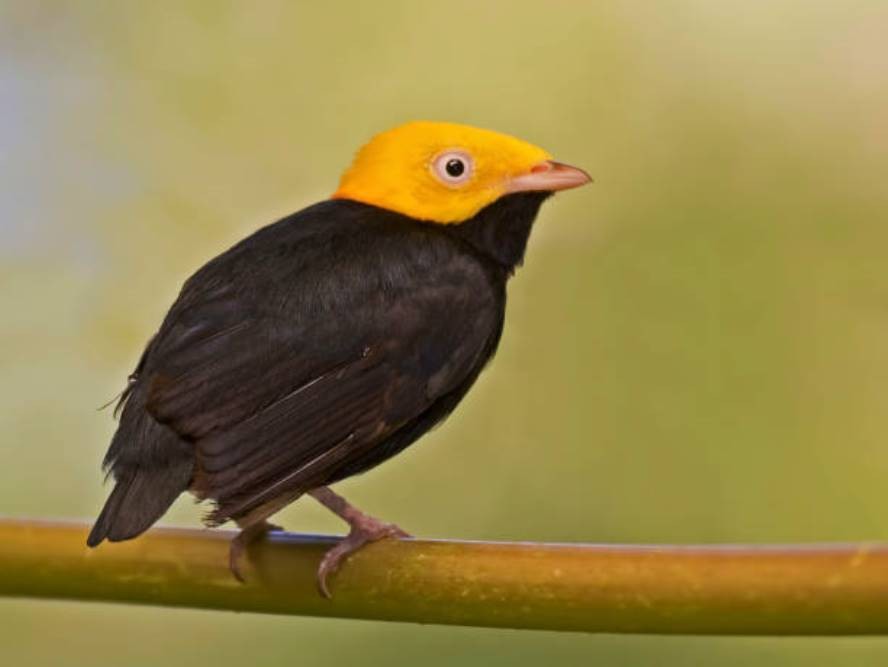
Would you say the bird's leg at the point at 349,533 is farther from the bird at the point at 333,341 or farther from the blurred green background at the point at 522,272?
the blurred green background at the point at 522,272

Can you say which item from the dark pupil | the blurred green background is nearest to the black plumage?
the dark pupil

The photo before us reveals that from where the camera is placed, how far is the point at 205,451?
2172 mm

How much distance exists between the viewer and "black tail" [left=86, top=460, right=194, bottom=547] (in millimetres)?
2057

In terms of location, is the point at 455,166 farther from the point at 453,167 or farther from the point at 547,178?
the point at 547,178

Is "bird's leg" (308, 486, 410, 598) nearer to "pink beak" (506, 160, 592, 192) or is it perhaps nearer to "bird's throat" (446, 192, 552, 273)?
"bird's throat" (446, 192, 552, 273)

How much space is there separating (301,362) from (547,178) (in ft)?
2.13

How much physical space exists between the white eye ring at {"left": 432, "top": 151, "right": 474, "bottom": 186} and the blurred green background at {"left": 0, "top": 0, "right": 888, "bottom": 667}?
1050 millimetres

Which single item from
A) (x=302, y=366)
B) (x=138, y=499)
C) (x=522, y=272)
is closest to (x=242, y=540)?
(x=138, y=499)

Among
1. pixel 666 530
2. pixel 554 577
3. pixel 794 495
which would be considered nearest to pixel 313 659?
pixel 666 530

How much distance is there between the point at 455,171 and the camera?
2717 mm

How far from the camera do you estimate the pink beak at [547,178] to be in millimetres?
2654

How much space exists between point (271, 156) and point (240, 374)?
197cm

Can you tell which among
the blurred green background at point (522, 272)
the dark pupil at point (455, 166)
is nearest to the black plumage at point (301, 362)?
the dark pupil at point (455, 166)

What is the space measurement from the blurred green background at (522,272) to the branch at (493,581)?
117 centimetres
